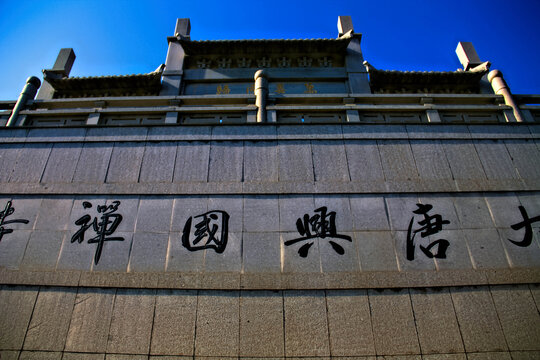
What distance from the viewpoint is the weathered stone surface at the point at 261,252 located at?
5.05 metres

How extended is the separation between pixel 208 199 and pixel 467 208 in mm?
5168

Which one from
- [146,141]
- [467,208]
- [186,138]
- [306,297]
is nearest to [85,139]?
[146,141]

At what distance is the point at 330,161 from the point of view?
6164 millimetres

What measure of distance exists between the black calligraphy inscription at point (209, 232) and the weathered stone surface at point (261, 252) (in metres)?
0.41

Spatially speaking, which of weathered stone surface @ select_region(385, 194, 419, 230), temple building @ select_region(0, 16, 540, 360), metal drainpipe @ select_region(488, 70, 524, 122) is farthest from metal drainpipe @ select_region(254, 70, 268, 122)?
metal drainpipe @ select_region(488, 70, 524, 122)

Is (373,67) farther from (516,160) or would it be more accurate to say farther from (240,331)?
(240,331)

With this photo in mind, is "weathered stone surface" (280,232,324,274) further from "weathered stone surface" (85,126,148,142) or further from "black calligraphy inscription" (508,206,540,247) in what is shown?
"weathered stone surface" (85,126,148,142)

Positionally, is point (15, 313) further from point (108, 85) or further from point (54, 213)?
point (108, 85)

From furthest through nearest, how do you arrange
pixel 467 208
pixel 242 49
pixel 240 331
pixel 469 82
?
pixel 242 49, pixel 469 82, pixel 467 208, pixel 240 331

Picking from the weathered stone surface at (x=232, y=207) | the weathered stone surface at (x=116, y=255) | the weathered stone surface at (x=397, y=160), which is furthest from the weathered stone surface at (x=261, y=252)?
the weathered stone surface at (x=397, y=160)

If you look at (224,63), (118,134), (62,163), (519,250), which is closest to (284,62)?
(224,63)

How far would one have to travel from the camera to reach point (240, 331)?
4543mm

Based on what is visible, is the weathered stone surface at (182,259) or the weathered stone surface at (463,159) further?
the weathered stone surface at (463,159)

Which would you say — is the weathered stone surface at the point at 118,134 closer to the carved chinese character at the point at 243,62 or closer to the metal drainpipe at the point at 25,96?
the metal drainpipe at the point at 25,96
